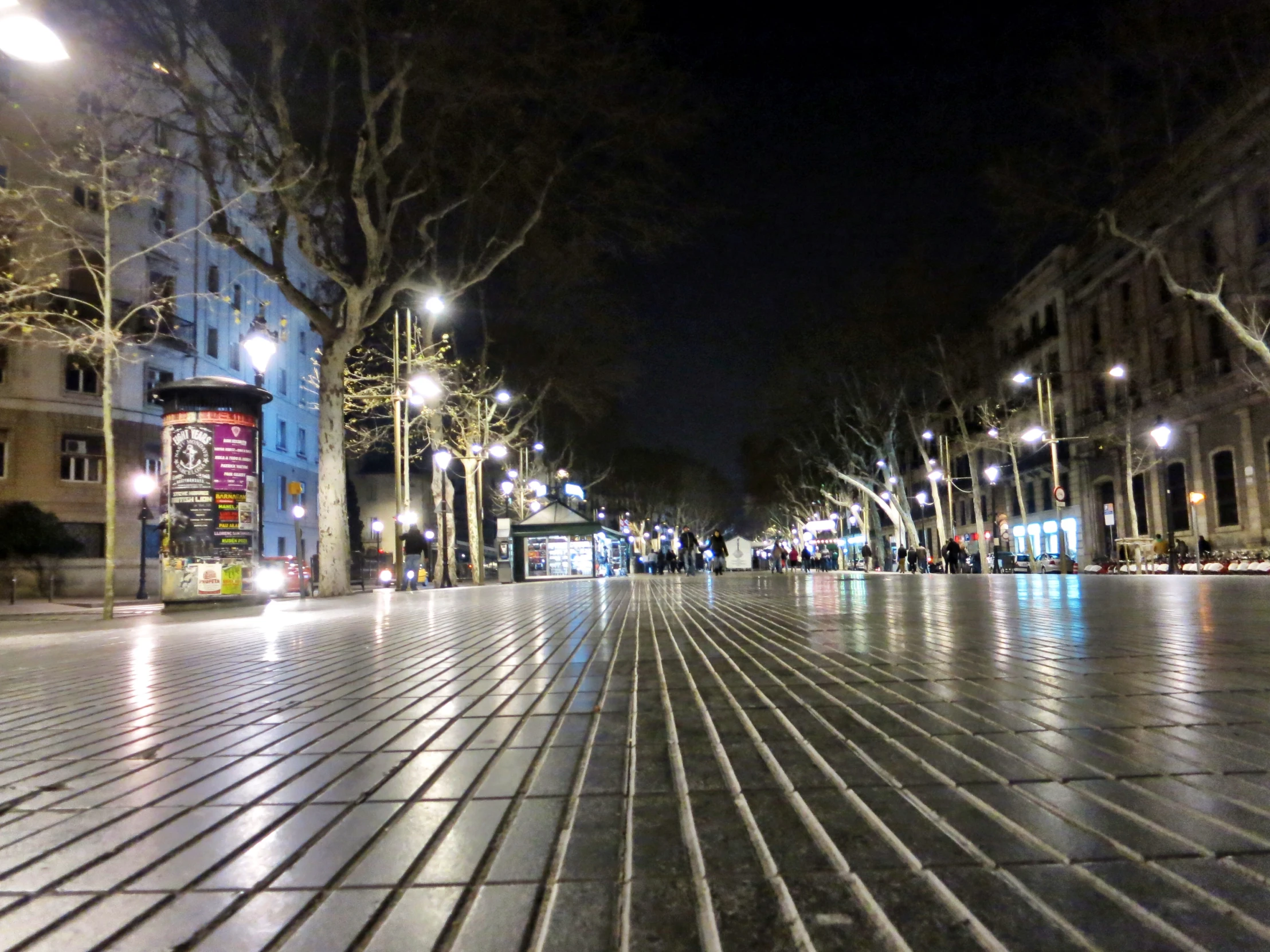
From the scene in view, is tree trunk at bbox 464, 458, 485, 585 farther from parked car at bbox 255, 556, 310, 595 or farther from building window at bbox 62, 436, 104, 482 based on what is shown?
building window at bbox 62, 436, 104, 482

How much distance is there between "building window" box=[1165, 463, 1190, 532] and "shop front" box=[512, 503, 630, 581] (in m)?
23.7

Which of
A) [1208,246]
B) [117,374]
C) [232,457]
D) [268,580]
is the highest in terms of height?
[1208,246]

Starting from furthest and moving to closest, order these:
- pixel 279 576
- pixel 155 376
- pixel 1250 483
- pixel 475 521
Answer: pixel 475 521, pixel 155 376, pixel 1250 483, pixel 279 576

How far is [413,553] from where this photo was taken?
37.8m

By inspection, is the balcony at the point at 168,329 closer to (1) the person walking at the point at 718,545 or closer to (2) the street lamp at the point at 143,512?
(2) the street lamp at the point at 143,512

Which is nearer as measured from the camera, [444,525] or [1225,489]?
[444,525]

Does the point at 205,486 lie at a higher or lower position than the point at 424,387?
lower

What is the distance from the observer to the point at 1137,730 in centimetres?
388

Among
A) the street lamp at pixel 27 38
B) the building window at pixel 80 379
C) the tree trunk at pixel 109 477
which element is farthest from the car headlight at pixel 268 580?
the street lamp at pixel 27 38

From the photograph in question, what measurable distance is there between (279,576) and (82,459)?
41.2 feet

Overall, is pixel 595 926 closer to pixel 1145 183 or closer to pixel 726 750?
pixel 726 750

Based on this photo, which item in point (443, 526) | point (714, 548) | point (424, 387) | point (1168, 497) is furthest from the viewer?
point (714, 548)

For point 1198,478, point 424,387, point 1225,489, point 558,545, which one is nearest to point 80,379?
point 424,387

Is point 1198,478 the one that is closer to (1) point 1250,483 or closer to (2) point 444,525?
(1) point 1250,483
